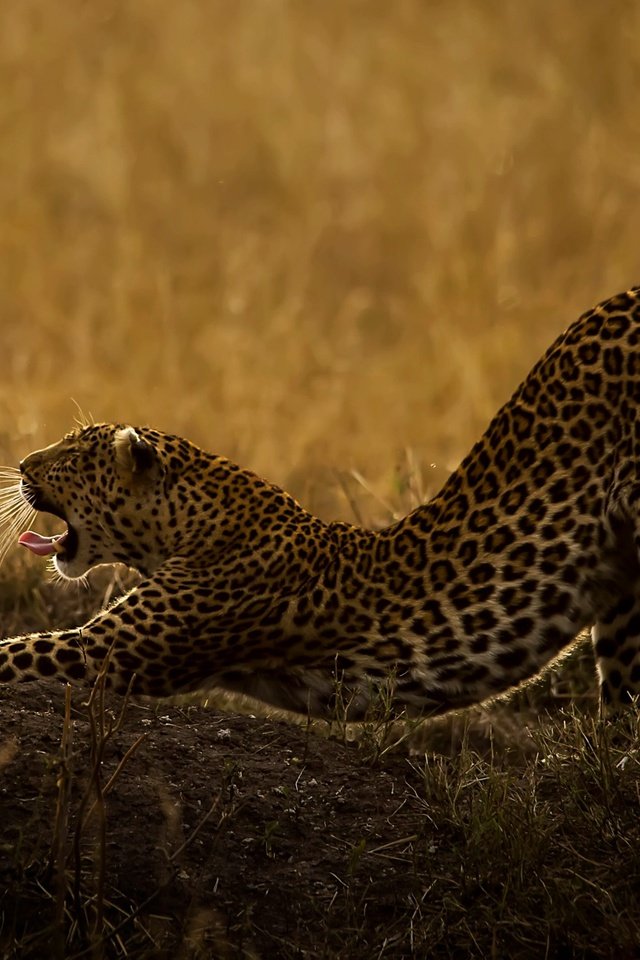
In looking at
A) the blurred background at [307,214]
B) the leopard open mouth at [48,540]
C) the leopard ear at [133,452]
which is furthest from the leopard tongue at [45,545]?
the blurred background at [307,214]

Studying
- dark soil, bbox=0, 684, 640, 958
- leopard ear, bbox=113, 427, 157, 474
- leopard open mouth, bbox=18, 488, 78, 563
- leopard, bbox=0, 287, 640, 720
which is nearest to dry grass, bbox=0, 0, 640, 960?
dark soil, bbox=0, 684, 640, 958

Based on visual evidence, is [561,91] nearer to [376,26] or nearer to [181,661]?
[376,26]

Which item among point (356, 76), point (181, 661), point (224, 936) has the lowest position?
point (224, 936)

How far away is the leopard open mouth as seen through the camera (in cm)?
865

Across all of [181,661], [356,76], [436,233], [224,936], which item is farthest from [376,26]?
[224,936]

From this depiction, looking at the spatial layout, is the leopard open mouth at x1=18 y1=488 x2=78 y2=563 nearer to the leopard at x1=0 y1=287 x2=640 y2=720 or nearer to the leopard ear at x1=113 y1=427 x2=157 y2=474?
the leopard at x1=0 y1=287 x2=640 y2=720

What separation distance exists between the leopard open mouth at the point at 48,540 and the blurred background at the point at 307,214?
2789 millimetres

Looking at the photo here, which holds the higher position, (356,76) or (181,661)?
(356,76)

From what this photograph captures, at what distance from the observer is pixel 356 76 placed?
2111 centimetres

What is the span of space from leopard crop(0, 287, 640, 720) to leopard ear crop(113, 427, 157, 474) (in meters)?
0.01

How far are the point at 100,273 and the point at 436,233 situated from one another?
270 centimetres

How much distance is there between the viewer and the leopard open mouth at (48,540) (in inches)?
340

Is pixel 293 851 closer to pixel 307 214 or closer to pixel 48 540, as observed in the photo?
pixel 48 540

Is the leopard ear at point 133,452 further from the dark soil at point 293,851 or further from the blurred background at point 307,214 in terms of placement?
the blurred background at point 307,214
